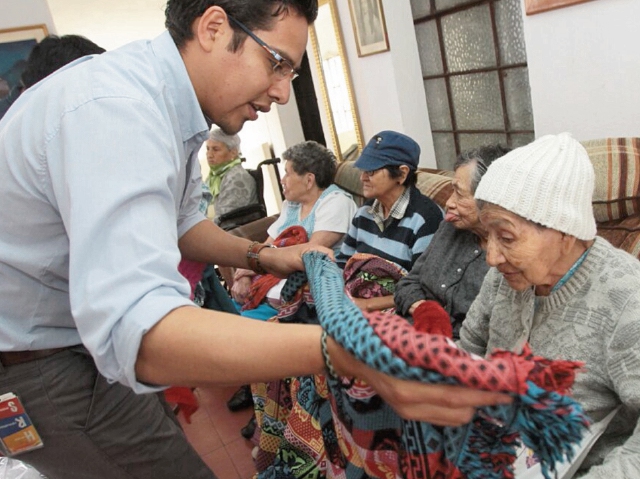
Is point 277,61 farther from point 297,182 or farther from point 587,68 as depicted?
point 297,182

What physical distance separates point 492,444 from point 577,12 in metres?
1.70

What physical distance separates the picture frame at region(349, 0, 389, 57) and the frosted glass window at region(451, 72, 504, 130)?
20.6 inches

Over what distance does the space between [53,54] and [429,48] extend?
82.3 inches

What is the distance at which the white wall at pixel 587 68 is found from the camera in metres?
1.62

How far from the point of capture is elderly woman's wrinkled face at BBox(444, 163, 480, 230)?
1748 millimetres

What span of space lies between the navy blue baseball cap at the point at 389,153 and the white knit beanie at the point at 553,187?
3.72 ft

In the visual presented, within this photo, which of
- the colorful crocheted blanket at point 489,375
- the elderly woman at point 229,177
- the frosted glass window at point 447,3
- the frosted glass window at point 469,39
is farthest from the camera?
the elderly woman at point 229,177

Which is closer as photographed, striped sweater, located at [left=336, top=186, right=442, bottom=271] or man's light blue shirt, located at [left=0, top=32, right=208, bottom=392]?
man's light blue shirt, located at [left=0, top=32, right=208, bottom=392]

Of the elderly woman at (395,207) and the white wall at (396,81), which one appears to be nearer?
the elderly woman at (395,207)

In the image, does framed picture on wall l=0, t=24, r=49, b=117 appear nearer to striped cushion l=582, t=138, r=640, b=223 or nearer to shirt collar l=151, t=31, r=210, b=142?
shirt collar l=151, t=31, r=210, b=142

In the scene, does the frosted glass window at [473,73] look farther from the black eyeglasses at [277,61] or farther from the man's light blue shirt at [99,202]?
the man's light blue shirt at [99,202]

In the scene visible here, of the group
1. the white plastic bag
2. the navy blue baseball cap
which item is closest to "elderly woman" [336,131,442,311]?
the navy blue baseball cap

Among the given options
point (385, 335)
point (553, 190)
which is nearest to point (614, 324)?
point (553, 190)

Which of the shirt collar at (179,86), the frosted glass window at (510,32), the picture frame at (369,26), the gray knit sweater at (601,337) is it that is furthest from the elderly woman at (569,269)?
the picture frame at (369,26)
